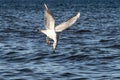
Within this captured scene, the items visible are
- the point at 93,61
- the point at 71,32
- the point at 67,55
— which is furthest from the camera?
the point at 71,32

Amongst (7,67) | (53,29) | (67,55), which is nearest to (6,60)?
(7,67)

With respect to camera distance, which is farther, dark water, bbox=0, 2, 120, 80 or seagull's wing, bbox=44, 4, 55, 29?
dark water, bbox=0, 2, 120, 80

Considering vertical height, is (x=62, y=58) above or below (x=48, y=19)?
below

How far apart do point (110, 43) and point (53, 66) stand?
911cm

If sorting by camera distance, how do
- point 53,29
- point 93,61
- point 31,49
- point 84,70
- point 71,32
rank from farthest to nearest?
point 71,32 → point 31,49 → point 93,61 → point 84,70 → point 53,29

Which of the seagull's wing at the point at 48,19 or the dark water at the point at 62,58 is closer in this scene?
the seagull's wing at the point at 48,19

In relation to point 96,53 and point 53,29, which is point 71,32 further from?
point 53,29

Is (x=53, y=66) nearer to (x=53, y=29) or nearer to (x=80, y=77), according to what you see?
(x=80, y=77)

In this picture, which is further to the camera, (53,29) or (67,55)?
(67,55)

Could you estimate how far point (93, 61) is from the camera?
2300 centimetres

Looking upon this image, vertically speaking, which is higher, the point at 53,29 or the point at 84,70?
the point at 53,29

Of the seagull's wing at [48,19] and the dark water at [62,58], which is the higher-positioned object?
the seagull's wing at [48,19]

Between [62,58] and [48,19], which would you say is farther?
[62,58]

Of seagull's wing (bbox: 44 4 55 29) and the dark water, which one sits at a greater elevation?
seagull's wing (bbox: 44 4 55 29)
